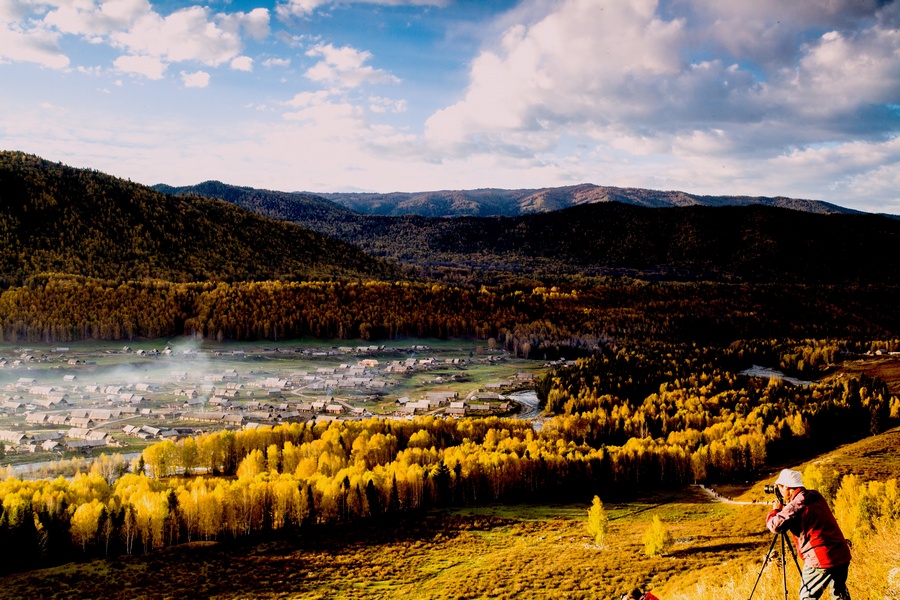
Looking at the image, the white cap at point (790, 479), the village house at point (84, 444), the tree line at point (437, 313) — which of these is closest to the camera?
the white cap at point (790, 479)

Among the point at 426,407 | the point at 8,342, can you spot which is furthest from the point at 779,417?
the point at 8,342

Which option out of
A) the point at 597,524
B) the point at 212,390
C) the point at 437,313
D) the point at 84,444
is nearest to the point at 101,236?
the point at 437,313

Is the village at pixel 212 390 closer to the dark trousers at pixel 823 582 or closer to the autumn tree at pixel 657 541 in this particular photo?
the autumn tree at pixel 657 541

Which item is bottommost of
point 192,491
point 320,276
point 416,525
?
point 416,525

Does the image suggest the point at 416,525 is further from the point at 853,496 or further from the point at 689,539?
the point at 853,496

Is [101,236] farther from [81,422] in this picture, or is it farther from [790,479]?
[790,479]

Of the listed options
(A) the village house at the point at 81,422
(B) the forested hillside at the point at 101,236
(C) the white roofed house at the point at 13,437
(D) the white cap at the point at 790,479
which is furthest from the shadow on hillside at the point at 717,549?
(B) the forested hillside at the point at 101,236

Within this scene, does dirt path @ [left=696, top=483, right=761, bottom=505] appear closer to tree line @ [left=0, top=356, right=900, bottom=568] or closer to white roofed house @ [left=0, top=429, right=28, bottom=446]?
tree line @ [left=0, top=356, right=900, bottom=568]
